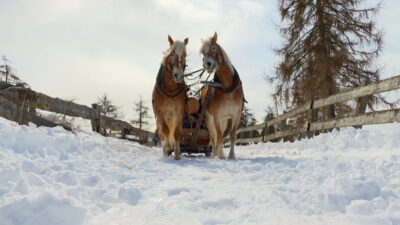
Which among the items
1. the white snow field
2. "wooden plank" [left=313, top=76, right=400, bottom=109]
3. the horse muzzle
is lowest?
the white snow field

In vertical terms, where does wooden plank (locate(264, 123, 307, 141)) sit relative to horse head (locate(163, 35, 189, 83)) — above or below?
below

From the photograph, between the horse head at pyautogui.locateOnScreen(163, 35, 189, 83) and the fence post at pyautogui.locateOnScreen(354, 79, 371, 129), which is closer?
the horse head at pyautogui.locateOnScreen(163, 35, 189, 83)

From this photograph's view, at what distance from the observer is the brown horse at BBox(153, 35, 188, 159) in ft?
16.1

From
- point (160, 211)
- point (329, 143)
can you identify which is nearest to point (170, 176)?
point (160, 211)

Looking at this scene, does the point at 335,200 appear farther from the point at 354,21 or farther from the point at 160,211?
the point at 354,21

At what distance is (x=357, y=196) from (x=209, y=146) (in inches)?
172

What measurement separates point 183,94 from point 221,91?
2.25ft

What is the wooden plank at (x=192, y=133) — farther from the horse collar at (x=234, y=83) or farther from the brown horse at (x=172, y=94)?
the horse collar at (x=234, y=83)

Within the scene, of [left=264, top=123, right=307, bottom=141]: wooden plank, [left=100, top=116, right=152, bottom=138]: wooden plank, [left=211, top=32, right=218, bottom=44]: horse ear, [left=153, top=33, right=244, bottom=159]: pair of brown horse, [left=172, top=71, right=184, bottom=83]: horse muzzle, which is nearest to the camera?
[left=172, top=71, right=184, bottom=83]: horse muzzle

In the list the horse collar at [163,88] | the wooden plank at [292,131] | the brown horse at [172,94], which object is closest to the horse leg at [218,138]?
the brown horse at [172,94]

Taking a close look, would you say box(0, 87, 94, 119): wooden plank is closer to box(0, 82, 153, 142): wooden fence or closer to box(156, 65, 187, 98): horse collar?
box(0, 82, 153, 142): wooden fence

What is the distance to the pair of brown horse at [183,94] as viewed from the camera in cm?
495

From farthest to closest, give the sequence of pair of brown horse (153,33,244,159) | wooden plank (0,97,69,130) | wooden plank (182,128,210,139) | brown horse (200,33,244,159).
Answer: wooden plank (182,128,210,139), brown horse (200,33,244,159), pair of brown horse (153,33,244,159), wooden plank (0,97,69,130)

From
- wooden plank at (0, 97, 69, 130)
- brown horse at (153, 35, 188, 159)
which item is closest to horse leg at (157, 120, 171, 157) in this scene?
brown horse at (153, 35, 188, 159)
